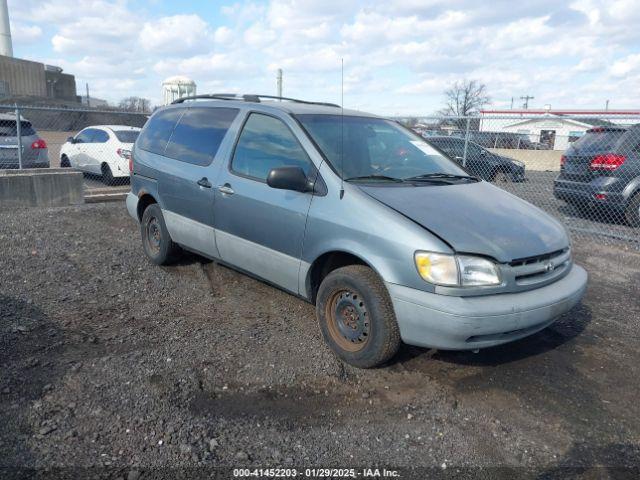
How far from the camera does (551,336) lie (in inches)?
165

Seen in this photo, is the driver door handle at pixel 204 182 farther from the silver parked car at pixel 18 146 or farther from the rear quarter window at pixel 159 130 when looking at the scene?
the silver parked car at pixel 18 146

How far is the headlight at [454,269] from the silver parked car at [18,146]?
916 centimetres

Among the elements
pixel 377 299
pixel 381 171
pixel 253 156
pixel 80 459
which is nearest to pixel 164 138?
pixel 253 156

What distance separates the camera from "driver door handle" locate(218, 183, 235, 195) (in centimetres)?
429

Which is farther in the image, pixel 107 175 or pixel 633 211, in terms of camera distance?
pixel 107 175

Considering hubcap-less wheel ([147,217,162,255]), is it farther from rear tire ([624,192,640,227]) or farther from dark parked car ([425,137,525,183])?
dark parked car ([425,137,525,183])

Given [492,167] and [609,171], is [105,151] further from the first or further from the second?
[609,171]

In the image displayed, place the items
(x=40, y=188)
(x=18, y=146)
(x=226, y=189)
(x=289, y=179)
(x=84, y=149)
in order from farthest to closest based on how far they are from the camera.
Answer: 1. (x=84, y=149)
2. (x=18, y=146)
3. (x=40, y=188)
4. (x=226, y=189)
5. (x=289, y=179)

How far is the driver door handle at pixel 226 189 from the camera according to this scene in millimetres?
4293

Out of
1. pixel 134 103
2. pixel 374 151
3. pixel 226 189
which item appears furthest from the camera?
pixel 134 103

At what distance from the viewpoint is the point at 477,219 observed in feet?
11.2

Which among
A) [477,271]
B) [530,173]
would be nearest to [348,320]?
[477,271]

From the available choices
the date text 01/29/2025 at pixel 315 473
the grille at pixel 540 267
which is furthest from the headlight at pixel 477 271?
the date text 01/29/2025 at pixel 315 473

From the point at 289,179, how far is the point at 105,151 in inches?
372
